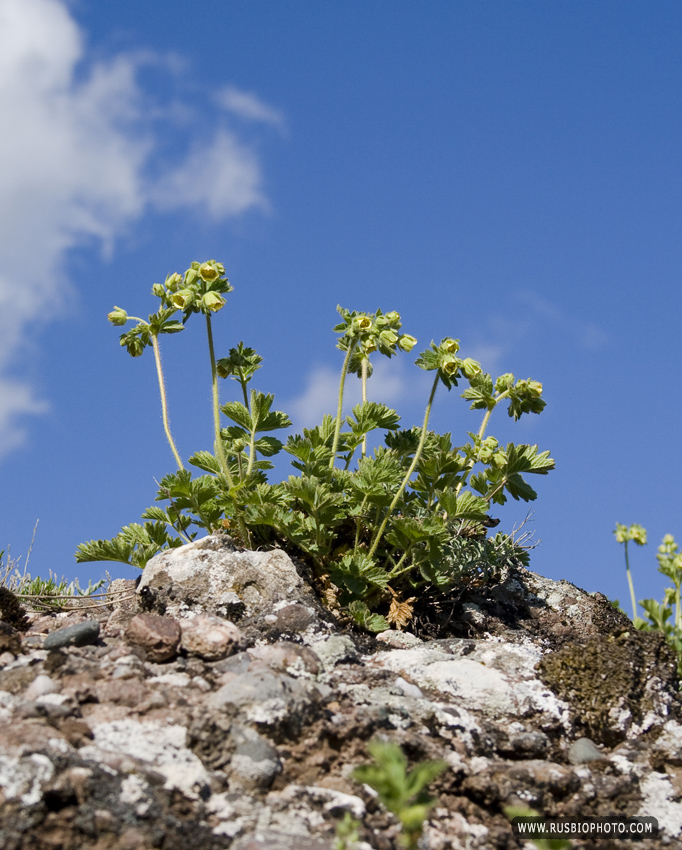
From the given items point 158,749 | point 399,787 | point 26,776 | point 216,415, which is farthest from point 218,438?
point 399,787

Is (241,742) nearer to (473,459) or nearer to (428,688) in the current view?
(428,688)

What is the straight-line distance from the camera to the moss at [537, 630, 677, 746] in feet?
13.8

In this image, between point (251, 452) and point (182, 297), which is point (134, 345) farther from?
point (251, 452)

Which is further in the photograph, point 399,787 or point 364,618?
point 364,618

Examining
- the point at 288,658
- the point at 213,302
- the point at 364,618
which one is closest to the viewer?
the point at 288,658

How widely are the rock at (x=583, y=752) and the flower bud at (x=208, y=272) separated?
3449 mm

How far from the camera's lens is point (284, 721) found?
3.26 m

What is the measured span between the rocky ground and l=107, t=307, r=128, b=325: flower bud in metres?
1.61

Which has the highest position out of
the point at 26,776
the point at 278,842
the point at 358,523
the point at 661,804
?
the point at 358,523

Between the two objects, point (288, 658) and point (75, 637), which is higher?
point (75, 637)

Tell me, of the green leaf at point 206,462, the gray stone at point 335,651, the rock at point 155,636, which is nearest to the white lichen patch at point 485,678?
the gray stone at point 335,651

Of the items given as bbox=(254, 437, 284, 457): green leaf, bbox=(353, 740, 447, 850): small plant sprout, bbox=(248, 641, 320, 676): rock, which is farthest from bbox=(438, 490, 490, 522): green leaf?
bbox=(353, 740, 447, 850): small plant sprout

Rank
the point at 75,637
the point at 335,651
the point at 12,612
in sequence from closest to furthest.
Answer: the point at 75,637 → the point at 335,651 → the point at 12,612

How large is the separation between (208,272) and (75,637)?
2475mm
